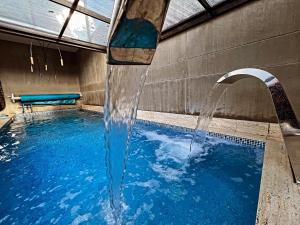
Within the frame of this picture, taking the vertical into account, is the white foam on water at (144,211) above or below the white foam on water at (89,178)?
above

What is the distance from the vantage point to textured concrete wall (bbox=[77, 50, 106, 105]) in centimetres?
732

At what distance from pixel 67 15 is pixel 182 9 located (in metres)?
2.33

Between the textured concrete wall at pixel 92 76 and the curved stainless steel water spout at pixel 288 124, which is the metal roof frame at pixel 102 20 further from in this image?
the textured concrete wall at pixel 92 76

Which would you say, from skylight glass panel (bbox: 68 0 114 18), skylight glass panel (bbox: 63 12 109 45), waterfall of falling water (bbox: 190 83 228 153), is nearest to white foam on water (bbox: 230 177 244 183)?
waterfall of falling water (bbox: 190 83 228 153)

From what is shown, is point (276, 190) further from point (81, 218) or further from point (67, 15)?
point (67, 15)

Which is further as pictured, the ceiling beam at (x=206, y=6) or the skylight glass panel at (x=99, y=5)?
the skylight glass panel at (x=99, y=5)

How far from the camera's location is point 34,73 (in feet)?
27.6

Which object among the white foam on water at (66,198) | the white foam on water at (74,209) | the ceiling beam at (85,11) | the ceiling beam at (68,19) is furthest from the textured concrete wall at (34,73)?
the white foam on water at (74,209)

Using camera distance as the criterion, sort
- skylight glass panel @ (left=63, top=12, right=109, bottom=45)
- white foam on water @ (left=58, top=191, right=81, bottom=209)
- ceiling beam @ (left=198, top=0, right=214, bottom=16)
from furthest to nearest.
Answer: skylight glass panel @ (left=63, top=12, right=109, bottom=45) < ceiling beam @ (left=198, top=0, right=214, bottom=16) < white foam on water @ (left=58, top=191, right=81, bottom=209)

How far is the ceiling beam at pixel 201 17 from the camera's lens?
8.06ft

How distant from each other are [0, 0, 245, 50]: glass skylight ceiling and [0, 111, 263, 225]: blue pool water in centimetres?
244

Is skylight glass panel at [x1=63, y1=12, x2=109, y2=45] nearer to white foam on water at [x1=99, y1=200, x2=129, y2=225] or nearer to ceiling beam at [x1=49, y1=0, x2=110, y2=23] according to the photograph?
ceiling beam at [x1=49, y1=0, x2=110, y2=23]

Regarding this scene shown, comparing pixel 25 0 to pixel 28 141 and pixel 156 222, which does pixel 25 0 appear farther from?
pixel 156 222

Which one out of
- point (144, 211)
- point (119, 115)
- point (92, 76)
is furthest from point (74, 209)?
point (92, 76)
